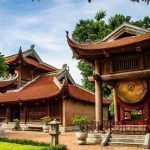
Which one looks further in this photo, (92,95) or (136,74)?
(92,95)

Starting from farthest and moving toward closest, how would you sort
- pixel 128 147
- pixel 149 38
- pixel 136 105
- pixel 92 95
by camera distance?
1. pixel 92 95
2. pixel 136 105
3. pixel 149 38
4. pixel 128 147

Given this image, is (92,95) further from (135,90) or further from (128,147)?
(128,147)

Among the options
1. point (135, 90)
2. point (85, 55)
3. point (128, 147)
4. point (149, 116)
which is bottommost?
point (128, 147)

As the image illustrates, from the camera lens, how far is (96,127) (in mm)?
15828

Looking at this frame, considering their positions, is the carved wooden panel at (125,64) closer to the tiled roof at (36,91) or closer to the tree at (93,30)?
the tiled roof at (36,91)

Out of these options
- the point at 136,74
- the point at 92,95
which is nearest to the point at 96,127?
the point at 136,74

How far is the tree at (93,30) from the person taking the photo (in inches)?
1564

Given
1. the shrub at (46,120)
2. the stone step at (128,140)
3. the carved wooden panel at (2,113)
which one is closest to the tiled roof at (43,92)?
the carved wooden panel at (2,113)

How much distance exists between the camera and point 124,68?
1599cm

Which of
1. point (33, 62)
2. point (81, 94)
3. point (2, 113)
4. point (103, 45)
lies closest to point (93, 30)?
point (33, 62)

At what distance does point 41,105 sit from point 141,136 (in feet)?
50.8

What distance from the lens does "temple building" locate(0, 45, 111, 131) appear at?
26.1 metres

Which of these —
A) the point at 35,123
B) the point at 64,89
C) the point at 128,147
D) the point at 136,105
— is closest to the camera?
the point at 128,147

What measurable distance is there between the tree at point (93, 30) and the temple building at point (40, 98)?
635 cm
